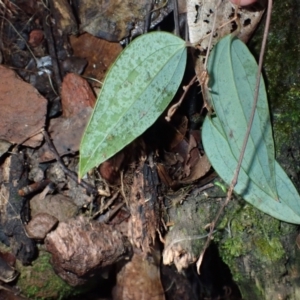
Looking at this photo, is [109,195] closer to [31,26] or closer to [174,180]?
[174,180]

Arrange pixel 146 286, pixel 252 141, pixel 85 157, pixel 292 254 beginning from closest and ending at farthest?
pixel 85 157 → pixel 252 141 → pixel 292 254 → pixel 146 286

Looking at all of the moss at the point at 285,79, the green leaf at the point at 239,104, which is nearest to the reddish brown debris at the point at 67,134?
Answer: the green leaf at the point at 239,104

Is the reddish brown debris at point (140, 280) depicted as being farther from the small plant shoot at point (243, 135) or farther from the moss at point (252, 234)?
the small plant shoot at point (243, 135)

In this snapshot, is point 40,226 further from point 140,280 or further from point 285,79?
point 285,79

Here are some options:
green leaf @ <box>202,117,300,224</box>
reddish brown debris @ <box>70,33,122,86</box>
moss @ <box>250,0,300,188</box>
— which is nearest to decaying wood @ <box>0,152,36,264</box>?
reddish brown debris @ <box>70,33,122,86</box>

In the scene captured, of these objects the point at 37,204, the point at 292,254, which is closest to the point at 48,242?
the point at 37,204

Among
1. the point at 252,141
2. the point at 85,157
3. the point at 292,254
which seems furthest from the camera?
the point at 292,254
